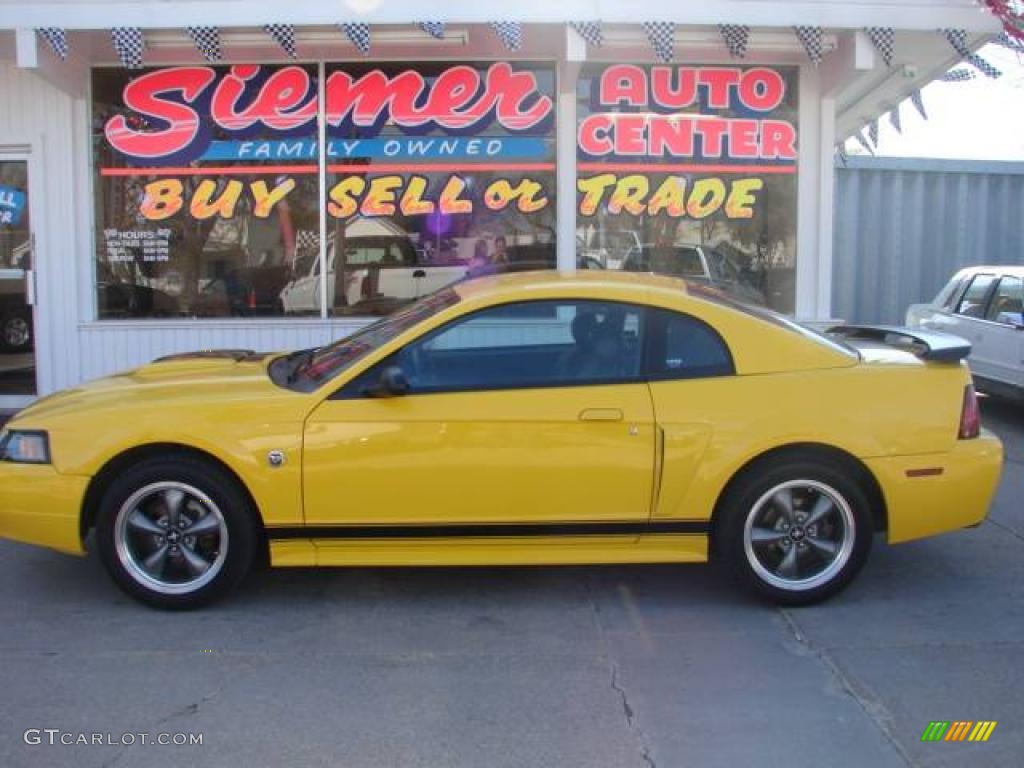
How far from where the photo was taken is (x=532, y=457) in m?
4.54

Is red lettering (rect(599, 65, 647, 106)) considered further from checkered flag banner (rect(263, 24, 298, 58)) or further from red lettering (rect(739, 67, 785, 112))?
checkered flag banner (rect(263, 24, 298, 58))

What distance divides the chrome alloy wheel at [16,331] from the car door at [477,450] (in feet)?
18.2

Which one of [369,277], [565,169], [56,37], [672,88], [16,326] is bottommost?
[16,326]

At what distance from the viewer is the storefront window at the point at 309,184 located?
8.61 meters

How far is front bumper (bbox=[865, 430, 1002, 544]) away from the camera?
4660mm

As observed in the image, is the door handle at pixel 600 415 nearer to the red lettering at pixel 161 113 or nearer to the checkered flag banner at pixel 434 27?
the checkered flag banner at pixel 434 27

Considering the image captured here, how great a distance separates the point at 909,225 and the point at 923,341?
1038 cm

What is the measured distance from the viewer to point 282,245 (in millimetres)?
8805

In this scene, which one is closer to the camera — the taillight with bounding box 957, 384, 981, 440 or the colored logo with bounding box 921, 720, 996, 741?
the colored logo with bounding box 921, 720, 996, 741

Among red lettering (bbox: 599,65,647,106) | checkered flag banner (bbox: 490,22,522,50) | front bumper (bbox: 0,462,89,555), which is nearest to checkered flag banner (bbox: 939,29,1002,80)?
red lettering (bbox: 599,65,647,106)

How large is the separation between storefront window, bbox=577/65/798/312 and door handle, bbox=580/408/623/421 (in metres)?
4.40

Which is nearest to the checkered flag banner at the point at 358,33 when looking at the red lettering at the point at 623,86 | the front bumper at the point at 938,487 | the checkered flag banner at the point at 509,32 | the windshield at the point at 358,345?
the checkered flag banner at the point at 509,32

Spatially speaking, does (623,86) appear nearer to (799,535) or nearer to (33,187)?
(33,187)
